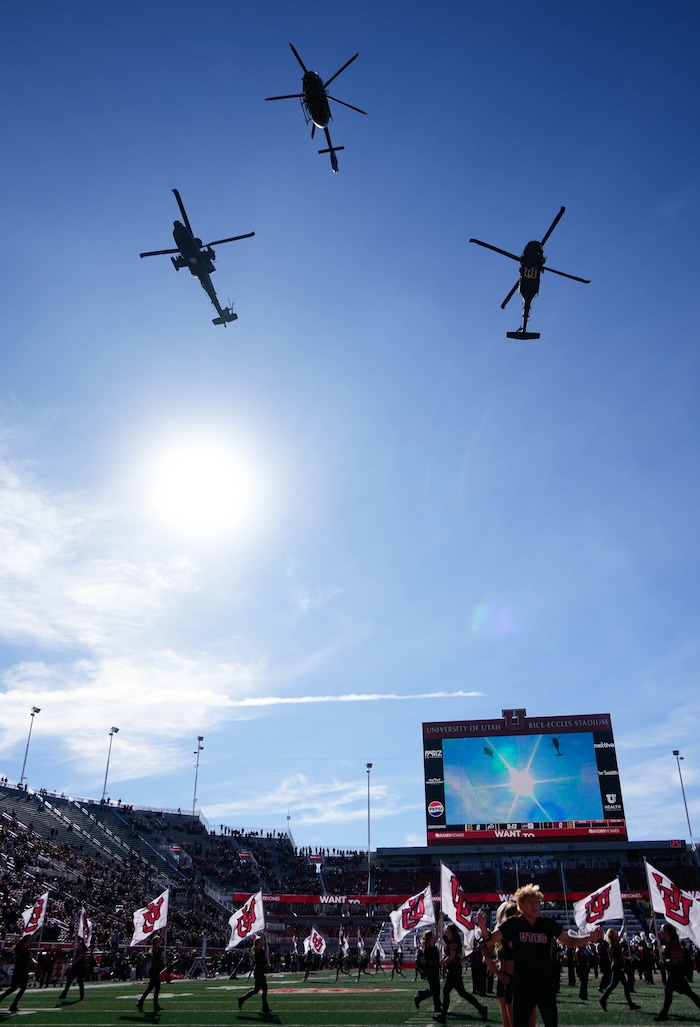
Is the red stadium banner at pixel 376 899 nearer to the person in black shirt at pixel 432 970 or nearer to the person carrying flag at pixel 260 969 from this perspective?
the person carrying flag at pixel 260 969

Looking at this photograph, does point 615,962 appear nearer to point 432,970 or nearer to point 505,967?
point 432,970

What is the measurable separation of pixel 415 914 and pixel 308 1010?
9645mm

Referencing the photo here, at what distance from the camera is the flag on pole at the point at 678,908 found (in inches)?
640

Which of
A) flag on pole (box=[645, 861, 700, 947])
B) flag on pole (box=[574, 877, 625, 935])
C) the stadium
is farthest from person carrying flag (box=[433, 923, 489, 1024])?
the stadium

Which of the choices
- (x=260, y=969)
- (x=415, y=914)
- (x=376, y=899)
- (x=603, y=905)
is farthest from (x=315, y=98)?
(x=376, y=899)

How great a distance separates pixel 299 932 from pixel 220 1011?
45211 mm

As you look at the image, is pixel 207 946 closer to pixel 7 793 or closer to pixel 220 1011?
pixel 7 793

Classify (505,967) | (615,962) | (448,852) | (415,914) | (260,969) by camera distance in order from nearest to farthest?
(505,967) < (615,962) < (260,969) < (415,914) < (448,852)

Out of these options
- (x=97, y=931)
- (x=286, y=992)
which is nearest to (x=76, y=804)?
(x=97, y=931)

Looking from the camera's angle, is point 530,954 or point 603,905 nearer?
point 530,954

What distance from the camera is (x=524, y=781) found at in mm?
59094

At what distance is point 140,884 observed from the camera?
54.2 metres

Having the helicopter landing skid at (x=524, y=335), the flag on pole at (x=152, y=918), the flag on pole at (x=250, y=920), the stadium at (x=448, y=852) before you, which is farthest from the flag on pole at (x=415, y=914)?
the stadium at (x=448, y=852)

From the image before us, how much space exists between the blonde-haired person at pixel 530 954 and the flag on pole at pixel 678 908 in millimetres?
11271
